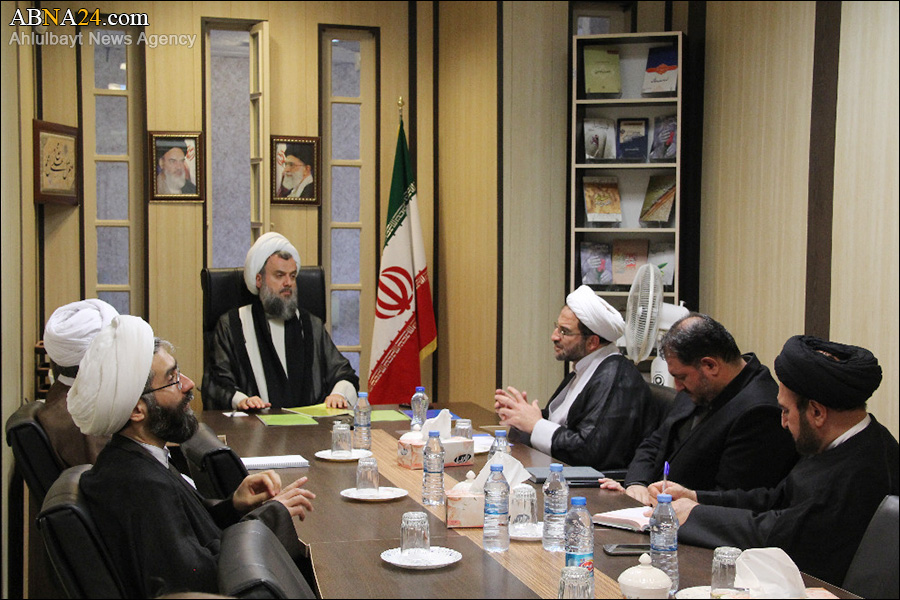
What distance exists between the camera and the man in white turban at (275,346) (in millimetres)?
5023

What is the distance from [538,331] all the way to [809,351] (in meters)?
3.52

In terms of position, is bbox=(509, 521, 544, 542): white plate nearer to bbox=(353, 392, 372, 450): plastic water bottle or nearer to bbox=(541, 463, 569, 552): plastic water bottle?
bbox=(541, 463, 569, 552): plastic water bottle

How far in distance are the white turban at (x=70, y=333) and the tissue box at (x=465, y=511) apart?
57.3 inches

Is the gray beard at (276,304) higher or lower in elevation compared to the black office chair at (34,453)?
higher

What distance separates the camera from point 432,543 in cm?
234

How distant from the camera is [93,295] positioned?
6.09 meters

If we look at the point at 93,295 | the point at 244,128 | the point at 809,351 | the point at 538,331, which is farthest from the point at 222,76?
the point at 809,351

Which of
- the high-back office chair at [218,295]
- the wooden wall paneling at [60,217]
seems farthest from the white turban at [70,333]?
the wooden wall paneling at [60,217]

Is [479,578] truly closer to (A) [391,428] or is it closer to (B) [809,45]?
(A) [391,428]

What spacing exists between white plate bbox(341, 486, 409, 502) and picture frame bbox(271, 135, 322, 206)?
369 centimetres

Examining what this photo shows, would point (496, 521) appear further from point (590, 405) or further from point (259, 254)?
point (259, 254)

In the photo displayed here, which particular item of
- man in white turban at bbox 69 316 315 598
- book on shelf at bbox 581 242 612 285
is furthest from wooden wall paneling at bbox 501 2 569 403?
man in white turban at bbox 69 316 315 598

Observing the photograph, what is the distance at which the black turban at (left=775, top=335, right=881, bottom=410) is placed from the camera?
241cm

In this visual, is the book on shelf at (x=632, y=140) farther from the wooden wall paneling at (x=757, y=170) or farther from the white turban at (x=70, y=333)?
the white turban at (x=70, y=333)
